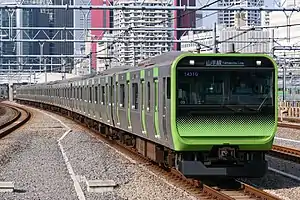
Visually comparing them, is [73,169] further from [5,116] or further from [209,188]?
[5,116]

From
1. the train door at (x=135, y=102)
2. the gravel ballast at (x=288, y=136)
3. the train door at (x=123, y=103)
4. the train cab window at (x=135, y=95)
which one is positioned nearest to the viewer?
the train door at (x=135, y=102)

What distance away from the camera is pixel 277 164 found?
15.6 m

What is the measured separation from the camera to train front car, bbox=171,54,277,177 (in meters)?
11.1

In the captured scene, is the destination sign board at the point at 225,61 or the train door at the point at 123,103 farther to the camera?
the train door at the point at 123,103

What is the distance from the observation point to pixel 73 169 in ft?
48.2

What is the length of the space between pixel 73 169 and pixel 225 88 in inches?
197

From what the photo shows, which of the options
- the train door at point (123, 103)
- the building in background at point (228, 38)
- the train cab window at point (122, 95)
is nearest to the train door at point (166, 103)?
the train door at point (123, 103)

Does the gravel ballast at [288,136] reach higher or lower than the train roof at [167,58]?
lower

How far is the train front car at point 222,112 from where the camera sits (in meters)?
11.1

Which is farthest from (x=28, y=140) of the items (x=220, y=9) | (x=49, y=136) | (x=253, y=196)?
(x=253, y=196)

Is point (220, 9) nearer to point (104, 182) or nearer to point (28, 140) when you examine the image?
point (28, 140)

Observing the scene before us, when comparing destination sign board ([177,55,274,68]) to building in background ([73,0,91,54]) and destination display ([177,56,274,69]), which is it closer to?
destination display ([177,56,274,69])

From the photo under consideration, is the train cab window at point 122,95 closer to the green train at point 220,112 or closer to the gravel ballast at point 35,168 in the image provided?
the gravel ballast at point 35,168

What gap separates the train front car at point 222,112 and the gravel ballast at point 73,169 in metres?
0.88
